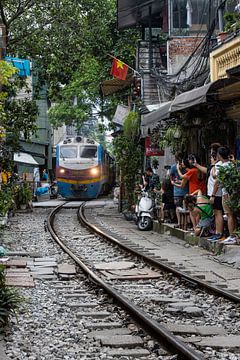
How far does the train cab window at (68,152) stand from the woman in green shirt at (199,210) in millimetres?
21904

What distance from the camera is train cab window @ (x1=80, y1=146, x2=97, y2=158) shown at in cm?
3630

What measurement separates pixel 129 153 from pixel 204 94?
1152 centimetres

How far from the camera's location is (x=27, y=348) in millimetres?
6195

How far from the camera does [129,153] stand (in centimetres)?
2497

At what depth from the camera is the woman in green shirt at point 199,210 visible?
13.8 m

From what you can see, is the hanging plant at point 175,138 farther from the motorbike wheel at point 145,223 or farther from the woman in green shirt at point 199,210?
the woman in green shirt at point 199,210

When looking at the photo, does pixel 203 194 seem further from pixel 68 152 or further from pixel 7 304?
pixel 68 152

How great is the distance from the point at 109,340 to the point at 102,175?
32138 mm

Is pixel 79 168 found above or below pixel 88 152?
below

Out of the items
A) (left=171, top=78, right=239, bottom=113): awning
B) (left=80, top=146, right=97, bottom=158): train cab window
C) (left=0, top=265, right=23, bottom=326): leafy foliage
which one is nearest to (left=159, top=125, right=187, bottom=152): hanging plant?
(left=171, top=78, right=239, bottom=113): awning

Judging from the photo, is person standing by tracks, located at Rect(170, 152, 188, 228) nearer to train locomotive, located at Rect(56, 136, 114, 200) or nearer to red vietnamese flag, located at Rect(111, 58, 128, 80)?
red vietnamese flag, located at Rect(111, 58, 128, 80)

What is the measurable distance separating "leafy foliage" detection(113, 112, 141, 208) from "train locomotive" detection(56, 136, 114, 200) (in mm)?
10735

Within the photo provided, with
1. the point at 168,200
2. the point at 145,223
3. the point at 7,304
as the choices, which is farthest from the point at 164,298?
the point at 145,223

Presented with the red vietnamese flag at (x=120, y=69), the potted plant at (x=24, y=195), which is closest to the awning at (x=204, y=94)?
the red vietnamese flag at (x=120, y=69)
